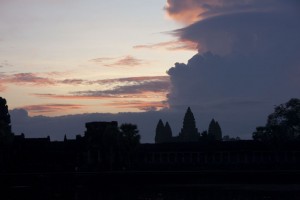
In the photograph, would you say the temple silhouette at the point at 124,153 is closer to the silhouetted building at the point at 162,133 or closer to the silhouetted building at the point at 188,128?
the silhouetted building at the point at 188,128

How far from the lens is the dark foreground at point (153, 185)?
216ft

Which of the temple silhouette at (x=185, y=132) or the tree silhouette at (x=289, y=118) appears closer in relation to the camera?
the tree silhouette at (x=289, y=118)

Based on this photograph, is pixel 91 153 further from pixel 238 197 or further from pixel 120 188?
pixel 238 197

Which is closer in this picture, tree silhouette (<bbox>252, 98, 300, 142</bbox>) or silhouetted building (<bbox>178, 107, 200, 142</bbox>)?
tree silhouette (<bbox>252, 98, 300, 142</bbox>)

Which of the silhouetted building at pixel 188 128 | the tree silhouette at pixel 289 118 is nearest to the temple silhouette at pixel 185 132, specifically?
the silhouetted building at pixel 188 128

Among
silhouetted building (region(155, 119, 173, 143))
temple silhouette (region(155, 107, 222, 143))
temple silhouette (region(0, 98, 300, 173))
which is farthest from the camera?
silhouetted building (region(155, 119, 173, 143))

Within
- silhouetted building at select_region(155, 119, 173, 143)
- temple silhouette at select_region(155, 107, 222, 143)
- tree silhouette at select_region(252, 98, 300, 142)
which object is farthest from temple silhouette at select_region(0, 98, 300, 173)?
silhouetted building at select_region(155, 119, 173, 143)

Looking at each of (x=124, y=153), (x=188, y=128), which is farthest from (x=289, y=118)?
(x=188, y=128)

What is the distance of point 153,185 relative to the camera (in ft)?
255

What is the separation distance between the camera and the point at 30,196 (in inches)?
2516

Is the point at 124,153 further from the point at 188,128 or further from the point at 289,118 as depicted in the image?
the point at 188,128

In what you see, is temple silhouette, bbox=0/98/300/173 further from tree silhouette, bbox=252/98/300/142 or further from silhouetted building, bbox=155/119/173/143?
silhouetted building, bbox=155/119/173/143

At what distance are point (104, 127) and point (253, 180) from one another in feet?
157

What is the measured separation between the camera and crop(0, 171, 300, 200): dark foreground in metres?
65.8
